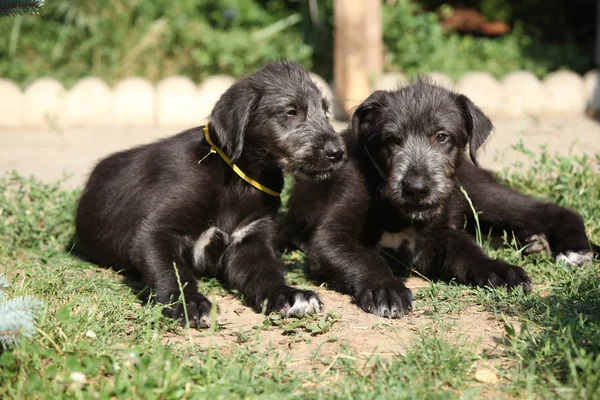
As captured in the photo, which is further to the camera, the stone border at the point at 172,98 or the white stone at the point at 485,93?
the white stone at the point at 485,93

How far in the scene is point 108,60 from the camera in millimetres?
10602

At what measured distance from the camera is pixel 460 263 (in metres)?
4.94

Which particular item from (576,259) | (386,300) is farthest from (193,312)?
(576,259)

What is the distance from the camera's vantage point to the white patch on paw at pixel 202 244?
4.82 meters

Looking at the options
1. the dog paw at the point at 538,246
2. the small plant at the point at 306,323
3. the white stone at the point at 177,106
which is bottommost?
the dog paw at the point at 538,246

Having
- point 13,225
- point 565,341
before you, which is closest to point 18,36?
point 13,225

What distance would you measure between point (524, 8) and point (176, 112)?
6.59m

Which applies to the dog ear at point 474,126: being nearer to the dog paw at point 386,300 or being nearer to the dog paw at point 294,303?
the dog paw at point 386,300

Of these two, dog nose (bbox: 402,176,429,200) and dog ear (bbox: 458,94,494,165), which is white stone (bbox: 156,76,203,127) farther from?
dog nose (bbox: 402,176,429,200)

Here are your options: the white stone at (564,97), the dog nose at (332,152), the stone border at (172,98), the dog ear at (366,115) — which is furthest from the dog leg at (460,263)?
the white stone at (564,97)

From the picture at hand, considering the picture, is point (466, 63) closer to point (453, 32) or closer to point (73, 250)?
point (453, 32)

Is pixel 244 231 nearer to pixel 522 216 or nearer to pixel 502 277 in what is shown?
pixel 502 277

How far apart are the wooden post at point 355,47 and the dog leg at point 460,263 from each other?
4.10 metres

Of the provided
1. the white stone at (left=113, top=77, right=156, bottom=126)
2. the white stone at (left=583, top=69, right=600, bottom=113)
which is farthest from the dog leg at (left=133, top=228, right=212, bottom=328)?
the white stone at (left=583, top=69, right=600, bottom=113)
